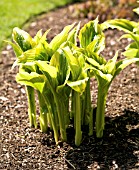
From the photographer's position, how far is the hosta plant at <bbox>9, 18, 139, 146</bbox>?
3271mm

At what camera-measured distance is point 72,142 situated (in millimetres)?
3717

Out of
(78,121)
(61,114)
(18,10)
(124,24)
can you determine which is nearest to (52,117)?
(61,114)

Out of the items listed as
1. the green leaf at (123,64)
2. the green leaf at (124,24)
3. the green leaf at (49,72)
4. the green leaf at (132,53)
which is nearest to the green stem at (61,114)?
the green leaf at (49,72)

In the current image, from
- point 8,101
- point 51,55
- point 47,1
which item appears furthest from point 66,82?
point 47,1

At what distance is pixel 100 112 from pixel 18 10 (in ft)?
13.3

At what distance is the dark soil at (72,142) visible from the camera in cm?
350

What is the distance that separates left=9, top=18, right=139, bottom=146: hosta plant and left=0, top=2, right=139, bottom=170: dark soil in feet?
0.34

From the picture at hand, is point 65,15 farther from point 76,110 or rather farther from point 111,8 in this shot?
point 76,110

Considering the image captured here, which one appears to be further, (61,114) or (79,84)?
(61,114)

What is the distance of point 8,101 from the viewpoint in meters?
4.54

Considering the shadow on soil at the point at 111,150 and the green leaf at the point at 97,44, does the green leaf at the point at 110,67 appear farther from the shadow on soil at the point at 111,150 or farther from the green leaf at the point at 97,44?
the shadow on soil at the point at 111,150

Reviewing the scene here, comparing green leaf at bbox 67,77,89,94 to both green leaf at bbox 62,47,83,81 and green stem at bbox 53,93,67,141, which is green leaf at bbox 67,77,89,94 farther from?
green stem at bbox 53,93,67,141

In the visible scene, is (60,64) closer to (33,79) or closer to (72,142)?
(33,79)

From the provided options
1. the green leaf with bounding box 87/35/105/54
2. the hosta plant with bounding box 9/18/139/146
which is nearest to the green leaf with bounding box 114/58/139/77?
the hosta plant with bounding box 9/18/139/146
